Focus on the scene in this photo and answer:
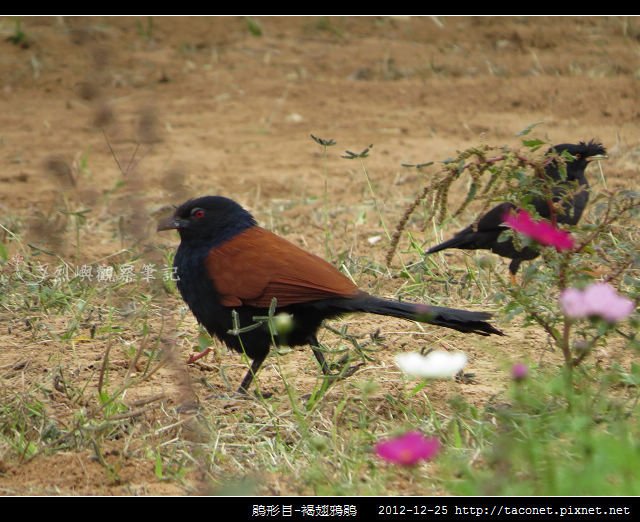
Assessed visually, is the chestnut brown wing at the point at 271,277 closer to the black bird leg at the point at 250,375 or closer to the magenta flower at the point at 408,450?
the black bird leg at the point at 250,375

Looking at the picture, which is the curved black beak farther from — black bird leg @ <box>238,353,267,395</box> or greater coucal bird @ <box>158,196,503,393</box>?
black bird leg @ <box>238,353,267,395</box>

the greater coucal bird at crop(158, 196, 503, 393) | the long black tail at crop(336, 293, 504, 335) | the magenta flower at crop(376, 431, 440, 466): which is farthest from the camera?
the greater coucal bird at crop(158, 196, 503, 393)

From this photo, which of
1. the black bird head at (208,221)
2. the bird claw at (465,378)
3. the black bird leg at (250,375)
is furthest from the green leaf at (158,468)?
the bird claw at (465,378)

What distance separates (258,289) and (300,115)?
5.74 m

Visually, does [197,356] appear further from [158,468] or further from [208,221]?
[158,468]

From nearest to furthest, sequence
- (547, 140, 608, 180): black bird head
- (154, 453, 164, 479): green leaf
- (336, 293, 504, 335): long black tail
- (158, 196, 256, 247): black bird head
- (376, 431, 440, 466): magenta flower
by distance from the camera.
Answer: (376, 431, 440, 466): magenta flower → (154, 453, 164, 479): green leaf → (336, 293, 504, 335): long black tail → (158, 196, 256, 247): black bird head → (547, 140, 608, 180): black bird head

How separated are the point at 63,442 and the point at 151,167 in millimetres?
4937

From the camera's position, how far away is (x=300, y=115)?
33.1 feet

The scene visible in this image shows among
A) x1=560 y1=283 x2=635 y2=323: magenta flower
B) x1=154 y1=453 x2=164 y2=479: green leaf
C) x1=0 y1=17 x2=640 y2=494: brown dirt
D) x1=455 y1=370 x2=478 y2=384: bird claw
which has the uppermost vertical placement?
x1=560 y1=283 x2=635 y2=323: magenta flower

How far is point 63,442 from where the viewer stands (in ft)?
13.0

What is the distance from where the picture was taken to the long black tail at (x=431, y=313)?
A: 4082mm

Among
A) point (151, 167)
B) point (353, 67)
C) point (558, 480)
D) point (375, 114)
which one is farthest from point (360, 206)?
point (558, 480)

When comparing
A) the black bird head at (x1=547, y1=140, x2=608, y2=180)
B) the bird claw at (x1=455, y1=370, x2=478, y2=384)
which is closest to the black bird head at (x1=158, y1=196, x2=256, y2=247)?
the bird claw at (x1=455, y1=370, x2=478, y2=384)

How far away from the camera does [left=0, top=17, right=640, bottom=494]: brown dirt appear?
6.32 m
